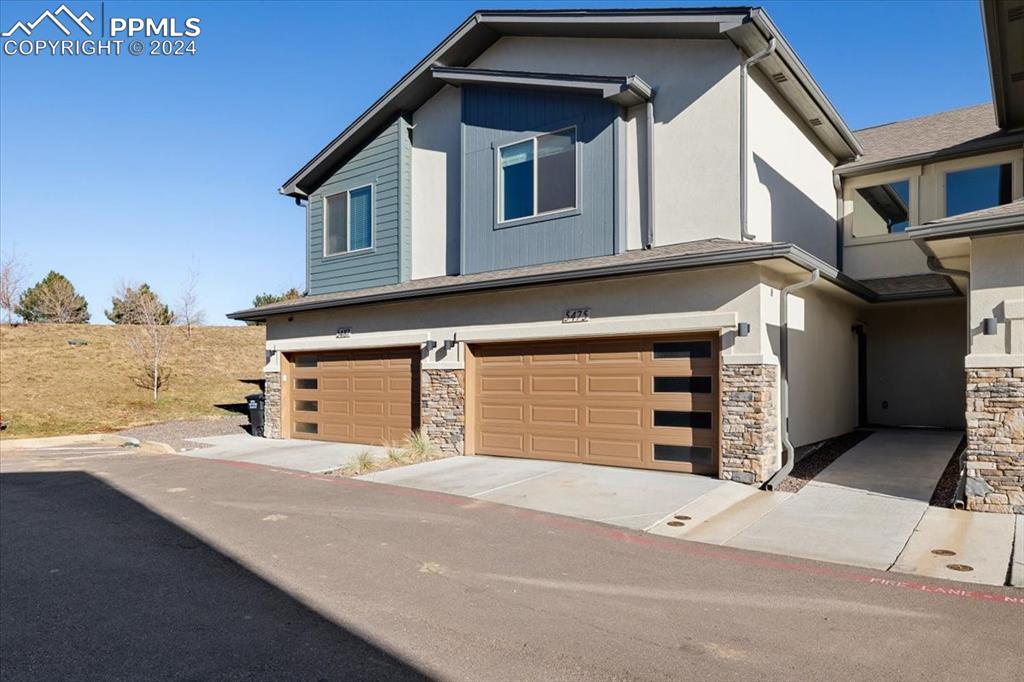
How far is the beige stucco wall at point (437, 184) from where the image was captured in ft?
49.4

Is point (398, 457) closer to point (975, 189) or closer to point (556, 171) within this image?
point (556, 171)

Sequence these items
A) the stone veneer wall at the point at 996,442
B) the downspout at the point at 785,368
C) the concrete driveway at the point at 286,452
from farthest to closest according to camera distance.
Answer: the concrete driveway at the point at 286,452 < the downspout at the point at 785,368 < the stone veneer wall at the point at 996,442

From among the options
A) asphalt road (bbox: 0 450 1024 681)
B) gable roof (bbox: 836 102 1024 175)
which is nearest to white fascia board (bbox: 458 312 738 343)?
asphalt road (bbox: 0 450 1024 681)

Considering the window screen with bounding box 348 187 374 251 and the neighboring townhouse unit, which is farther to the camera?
the window screen with bounding box 348 187 374 251

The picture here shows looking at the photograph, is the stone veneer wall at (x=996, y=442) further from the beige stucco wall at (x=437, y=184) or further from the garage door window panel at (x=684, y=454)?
the beige stucco wall at (x=437, y=184)

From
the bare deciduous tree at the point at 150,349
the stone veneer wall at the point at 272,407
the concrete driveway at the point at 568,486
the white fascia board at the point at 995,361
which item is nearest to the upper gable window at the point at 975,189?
the white fascia board at the point at 995,361

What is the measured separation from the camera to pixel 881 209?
15992mm

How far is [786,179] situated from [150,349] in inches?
983

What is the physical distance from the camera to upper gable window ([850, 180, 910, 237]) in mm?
15516

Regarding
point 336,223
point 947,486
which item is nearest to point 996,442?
point 947,486

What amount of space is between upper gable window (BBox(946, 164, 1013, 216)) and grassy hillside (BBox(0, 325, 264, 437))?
2207 cm

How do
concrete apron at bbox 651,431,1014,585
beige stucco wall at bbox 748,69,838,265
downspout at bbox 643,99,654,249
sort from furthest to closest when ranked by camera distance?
downspout at bbox 643,99,654,249
beige stucco wall at bbox 748,69,838,265
concrete apron at bbox 651,431,1014,585

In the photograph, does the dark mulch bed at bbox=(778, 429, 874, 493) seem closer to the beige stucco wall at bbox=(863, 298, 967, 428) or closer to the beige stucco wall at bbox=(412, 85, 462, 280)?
the beige stucco wall at bbox=(863, 298, 967, 428)

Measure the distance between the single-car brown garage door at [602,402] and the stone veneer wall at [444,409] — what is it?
0.26 m
